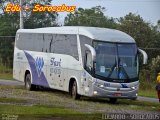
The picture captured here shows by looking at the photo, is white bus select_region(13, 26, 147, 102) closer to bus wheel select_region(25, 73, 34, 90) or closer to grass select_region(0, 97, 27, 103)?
bus wheel select_region(25, 73, 34, 90)

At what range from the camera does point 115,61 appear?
24156 mm

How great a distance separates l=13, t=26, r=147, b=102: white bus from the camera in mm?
23859

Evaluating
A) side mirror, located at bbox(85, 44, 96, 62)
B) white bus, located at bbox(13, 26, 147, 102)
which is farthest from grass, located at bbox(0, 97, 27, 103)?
side mirror, located at bbox(85, 44, 96, 62)

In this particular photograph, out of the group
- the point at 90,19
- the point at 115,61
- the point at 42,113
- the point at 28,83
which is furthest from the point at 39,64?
the point at 90,19

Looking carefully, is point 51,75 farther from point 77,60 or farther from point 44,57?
point 77,60

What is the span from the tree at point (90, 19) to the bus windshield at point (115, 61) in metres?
53.1

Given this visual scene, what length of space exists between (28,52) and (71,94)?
5.81 metres

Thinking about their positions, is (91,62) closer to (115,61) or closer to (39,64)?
(115,61)

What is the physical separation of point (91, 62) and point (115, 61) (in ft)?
3.55

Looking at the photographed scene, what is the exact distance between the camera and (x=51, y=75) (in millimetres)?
28312

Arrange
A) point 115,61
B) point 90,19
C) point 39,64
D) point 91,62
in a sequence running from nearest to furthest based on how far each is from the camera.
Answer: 1. point 91,62
2. point 115,61
3. point 39,64
4. point 90,19

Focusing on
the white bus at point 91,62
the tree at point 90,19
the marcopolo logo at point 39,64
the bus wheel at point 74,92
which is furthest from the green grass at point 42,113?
the tree at point 90,19

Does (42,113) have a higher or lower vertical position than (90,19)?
lower

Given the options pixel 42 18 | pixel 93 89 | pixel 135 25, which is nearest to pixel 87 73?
pixel 93 89
